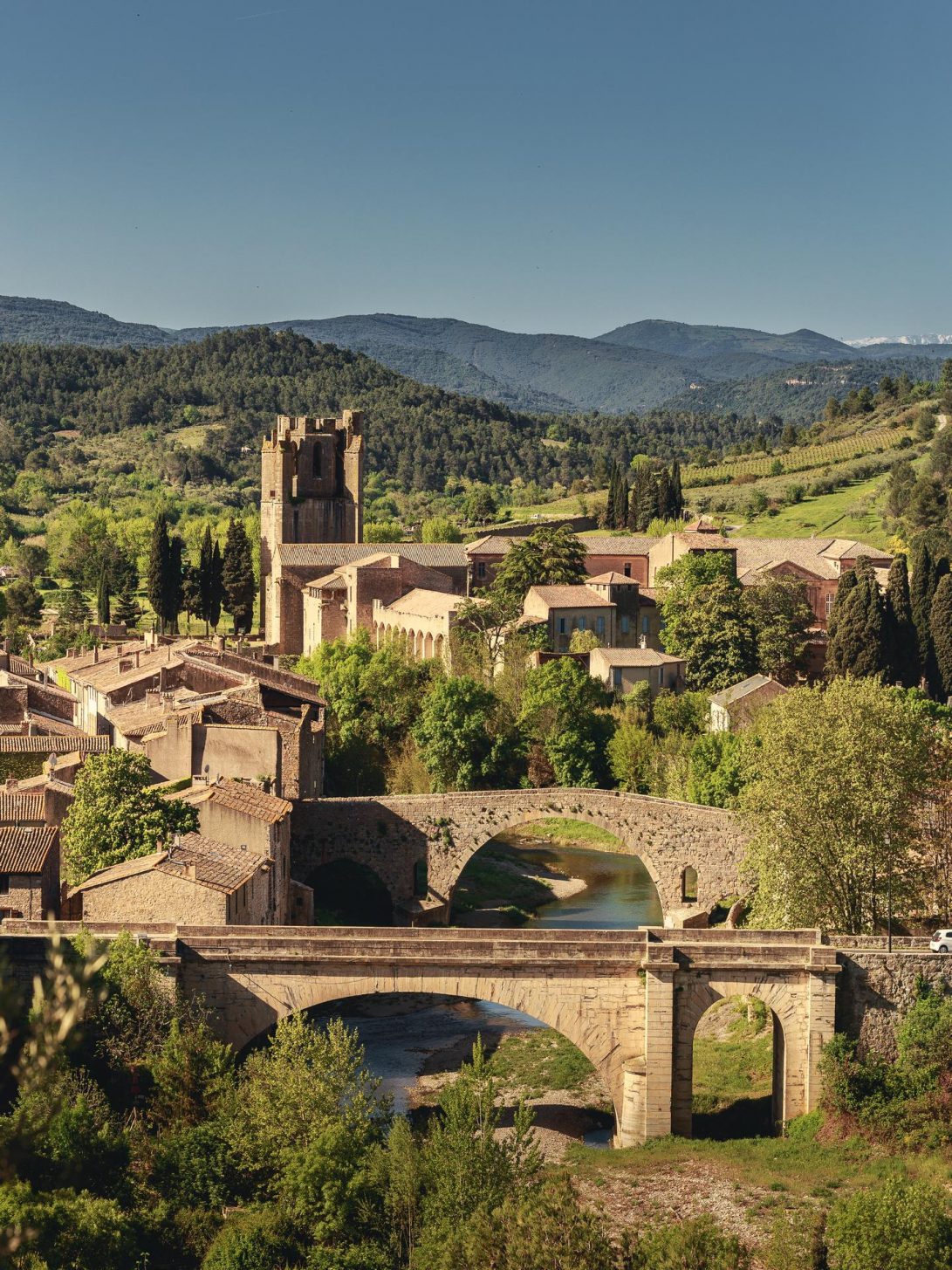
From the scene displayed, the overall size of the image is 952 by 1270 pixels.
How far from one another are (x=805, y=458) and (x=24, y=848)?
101 meters

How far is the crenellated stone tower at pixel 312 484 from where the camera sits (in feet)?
284

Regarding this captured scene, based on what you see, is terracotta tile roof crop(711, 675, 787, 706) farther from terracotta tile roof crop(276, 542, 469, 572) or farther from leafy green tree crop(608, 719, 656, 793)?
terracotta tile roof crop(276, 542, 469, 572)

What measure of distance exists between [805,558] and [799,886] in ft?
137

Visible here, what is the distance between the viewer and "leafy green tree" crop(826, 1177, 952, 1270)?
24.7 metres

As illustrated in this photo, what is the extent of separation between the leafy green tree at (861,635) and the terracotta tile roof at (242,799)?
918 inches

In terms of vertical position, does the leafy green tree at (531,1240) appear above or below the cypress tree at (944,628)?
below

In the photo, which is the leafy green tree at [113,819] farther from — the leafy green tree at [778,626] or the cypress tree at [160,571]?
the cypress tree at [160,571]

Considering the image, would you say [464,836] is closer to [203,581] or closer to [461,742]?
[461,742]

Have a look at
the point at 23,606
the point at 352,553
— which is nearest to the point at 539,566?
the point at 352,553

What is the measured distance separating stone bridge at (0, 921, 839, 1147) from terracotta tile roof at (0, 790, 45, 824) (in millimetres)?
7014

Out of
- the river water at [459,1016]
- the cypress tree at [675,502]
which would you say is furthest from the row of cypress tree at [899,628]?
the cypress tree at [675,502]

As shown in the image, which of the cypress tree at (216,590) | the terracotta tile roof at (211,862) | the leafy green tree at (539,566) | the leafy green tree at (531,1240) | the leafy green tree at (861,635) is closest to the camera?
the leafy green tree at (531,1240)

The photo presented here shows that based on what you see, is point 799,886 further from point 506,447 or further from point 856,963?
point 506,447

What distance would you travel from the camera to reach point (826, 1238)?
1059 inches
